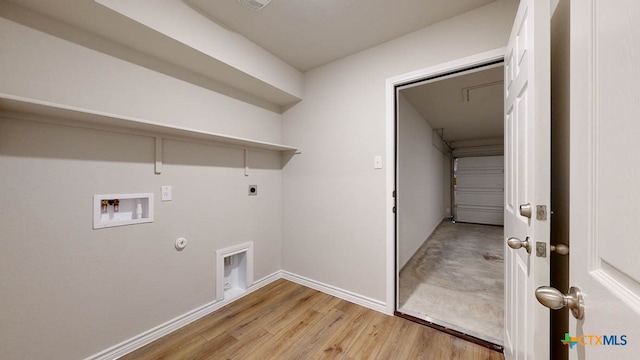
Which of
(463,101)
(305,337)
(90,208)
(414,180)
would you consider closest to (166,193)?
(90,208)

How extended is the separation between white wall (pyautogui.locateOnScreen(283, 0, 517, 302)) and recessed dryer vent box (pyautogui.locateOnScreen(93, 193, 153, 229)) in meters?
1.40

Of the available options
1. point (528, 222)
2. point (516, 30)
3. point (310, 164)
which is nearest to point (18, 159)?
point (310, 164)

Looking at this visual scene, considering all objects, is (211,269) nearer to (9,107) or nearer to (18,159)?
(18,159)

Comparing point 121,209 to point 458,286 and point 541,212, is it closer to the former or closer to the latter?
point 541,212

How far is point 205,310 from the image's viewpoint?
6.67 ft

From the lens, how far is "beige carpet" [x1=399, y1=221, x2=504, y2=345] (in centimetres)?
193

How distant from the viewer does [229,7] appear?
1664 millimetres

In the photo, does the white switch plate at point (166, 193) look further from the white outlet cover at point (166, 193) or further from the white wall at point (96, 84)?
the white wall at point (96, 84)

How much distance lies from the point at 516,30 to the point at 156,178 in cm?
244

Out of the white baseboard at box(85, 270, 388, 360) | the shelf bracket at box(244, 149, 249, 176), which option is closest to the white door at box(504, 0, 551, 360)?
the white baseboard at box(85, 270, 388, 360)

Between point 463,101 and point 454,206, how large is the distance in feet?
14.3

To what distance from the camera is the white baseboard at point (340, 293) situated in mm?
2090
